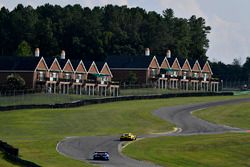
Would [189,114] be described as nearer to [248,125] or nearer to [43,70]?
[248,125]

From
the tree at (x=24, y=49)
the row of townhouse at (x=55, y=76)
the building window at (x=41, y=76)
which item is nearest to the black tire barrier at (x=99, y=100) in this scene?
the row of townhouse at (x=55, y=76)

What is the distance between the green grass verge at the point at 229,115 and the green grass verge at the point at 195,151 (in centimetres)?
2445

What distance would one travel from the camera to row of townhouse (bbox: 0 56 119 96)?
161 m

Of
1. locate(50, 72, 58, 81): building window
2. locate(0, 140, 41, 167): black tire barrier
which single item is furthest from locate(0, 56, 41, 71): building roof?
locate(0, 140, 41, 167): black tire barrier

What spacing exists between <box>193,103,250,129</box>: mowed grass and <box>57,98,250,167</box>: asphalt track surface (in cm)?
224

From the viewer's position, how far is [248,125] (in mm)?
124438

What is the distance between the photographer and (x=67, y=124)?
112 metres

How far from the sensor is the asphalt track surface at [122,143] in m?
76.3

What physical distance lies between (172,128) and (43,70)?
173ft

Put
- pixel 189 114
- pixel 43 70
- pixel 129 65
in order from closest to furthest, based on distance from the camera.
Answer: pixel 189 114
pixel 43 70
pixel 129 65

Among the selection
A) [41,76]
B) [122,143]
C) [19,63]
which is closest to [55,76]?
[41,76]

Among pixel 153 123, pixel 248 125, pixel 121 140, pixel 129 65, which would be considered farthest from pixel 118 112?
pixel 129 65

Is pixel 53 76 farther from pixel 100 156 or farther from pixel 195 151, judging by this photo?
pixel 100 156

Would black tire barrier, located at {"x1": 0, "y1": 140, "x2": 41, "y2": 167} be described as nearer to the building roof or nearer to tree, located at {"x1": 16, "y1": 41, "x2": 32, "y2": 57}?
the building roof
